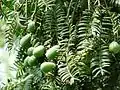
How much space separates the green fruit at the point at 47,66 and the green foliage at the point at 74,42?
0.9 inches

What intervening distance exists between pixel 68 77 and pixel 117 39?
0.68ft

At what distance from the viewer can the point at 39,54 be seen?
4.17 ft

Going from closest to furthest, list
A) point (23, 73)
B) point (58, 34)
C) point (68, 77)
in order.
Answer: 1. point (68, 77)
2. point (58, 34)
3. point (23, 73)

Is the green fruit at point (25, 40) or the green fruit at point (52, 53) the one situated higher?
the green fruit at point (25, 40)

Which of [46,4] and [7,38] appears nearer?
[46,4]

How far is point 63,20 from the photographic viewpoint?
4.30 feet

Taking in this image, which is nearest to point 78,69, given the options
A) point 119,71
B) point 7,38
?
point 119,71

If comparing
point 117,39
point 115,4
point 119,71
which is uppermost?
point 115,4

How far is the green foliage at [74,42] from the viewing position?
47.7 inches

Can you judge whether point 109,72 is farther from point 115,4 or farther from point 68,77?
point 115,4

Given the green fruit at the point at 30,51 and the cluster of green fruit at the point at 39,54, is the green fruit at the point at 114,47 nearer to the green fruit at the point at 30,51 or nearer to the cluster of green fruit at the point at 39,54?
the cluster of green fruit at the point at 39,54

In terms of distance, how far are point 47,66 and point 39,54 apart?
0.07 metres

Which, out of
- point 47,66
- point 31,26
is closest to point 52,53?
point 47,66

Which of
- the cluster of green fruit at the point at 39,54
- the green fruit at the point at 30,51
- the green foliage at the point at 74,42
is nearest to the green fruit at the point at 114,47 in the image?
the green foliage at the point at 74,42
